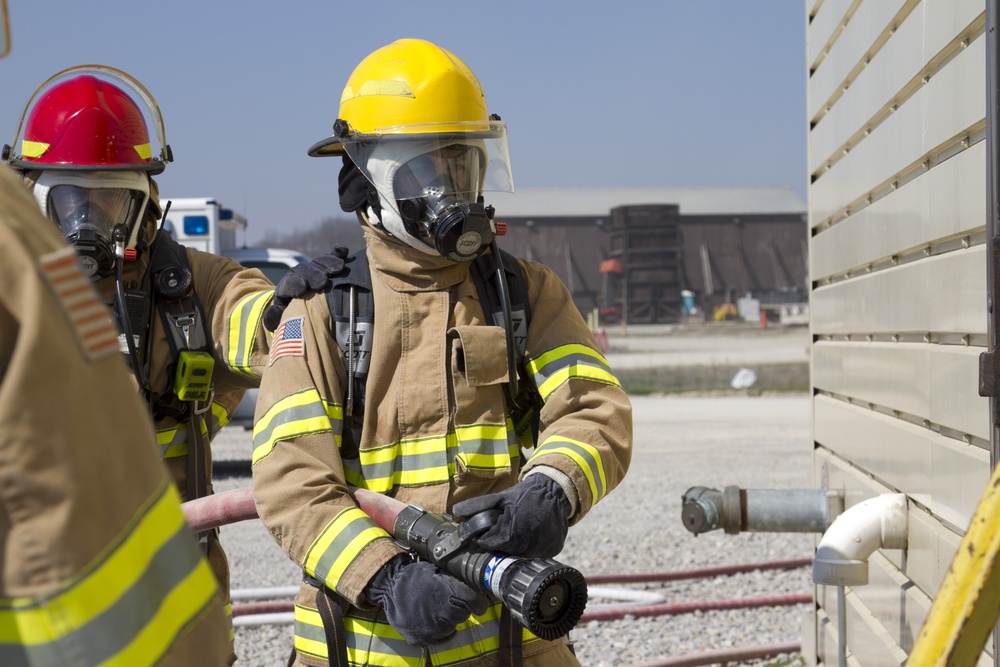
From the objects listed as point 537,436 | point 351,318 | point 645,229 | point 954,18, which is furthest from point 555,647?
point 645,229

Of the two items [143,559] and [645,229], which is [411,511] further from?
[645,229]

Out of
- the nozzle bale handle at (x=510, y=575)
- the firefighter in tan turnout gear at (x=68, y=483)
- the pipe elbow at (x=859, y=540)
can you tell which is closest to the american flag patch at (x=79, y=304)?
the firefighter in tan turnout gear at (x=68, y=483)

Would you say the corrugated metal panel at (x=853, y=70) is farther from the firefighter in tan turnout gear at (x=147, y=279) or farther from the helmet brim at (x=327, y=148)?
the firefighter in tan turnout gear at (x=147, y=279)

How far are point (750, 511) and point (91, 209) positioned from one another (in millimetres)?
2259

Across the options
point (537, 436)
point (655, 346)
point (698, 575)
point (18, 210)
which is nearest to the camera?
point (18, 210)

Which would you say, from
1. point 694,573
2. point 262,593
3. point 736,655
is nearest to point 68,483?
point 736,655

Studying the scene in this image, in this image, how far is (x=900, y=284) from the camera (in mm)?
2984

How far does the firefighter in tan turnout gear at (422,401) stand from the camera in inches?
82.6

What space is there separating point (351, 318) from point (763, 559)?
556 cm

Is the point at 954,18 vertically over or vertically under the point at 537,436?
over

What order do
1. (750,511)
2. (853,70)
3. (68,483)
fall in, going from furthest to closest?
(853,70) → (750,511) → (68,483)

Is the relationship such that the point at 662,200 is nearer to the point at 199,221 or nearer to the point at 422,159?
the point at 199,221

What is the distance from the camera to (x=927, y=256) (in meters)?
2.74

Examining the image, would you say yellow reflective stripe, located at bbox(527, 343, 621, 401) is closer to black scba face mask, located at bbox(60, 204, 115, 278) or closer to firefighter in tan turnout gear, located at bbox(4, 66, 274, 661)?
firefighter in tan turnout gear, located at bbox(4, 66, 274, 661)
